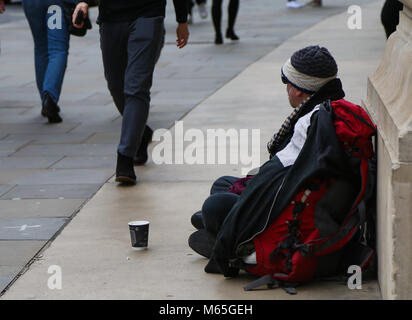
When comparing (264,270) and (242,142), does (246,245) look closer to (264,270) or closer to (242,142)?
(264,270)

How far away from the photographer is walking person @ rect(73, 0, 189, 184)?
591 centimetres

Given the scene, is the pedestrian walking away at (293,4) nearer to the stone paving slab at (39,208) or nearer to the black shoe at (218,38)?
the black shoe at (218,38)

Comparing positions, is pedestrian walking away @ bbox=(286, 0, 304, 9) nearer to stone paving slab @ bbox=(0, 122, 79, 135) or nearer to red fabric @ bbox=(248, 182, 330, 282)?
stone paving slab @ bbox=(0, 122, 79, 135)

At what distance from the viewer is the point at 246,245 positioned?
400cm

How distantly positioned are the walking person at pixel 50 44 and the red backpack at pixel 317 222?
460cm

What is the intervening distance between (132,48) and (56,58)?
2561mm

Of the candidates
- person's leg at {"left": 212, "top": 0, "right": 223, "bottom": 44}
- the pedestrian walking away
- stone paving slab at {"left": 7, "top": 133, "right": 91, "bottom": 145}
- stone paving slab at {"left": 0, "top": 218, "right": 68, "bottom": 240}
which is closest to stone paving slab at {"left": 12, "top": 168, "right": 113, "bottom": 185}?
stone paving slab at {"left": 0, "top": 218, "right": 68, "bottom": 240}

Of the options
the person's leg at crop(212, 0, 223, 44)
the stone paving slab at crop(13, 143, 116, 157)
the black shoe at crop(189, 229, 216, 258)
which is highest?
the black shoe at crop(189, 229, 216, 258)

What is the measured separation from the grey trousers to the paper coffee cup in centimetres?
138

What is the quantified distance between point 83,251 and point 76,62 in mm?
8432
